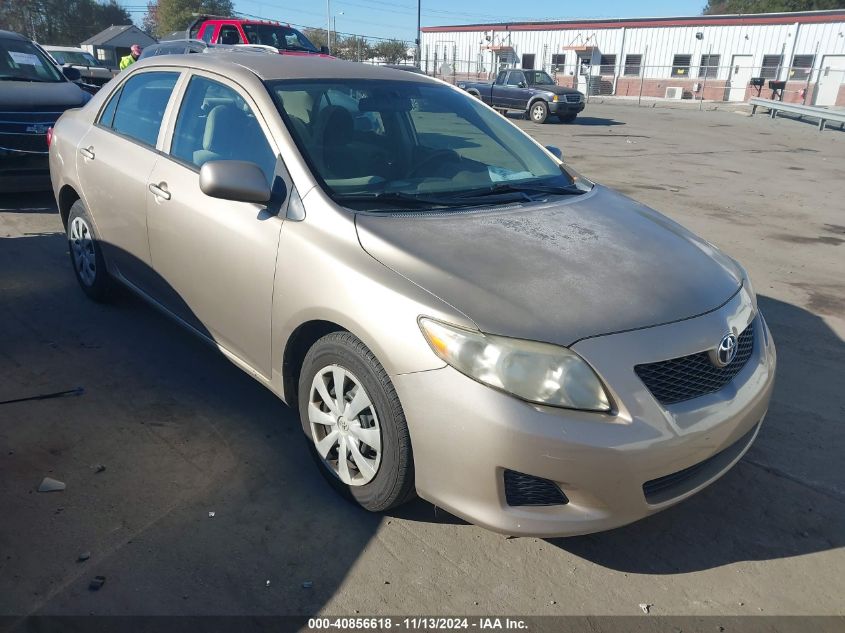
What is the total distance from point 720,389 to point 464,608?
1.24m

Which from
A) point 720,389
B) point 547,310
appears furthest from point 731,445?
point 547,310

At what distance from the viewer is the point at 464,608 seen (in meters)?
2.36

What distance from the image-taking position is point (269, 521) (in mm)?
2738

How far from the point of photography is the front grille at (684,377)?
2.29 m

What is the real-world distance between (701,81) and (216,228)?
1736 inches

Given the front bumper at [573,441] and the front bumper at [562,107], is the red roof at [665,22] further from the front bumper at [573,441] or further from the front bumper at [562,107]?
the front bumper at [573,441]

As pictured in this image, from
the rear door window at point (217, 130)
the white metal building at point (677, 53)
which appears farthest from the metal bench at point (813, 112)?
the rear door window at point (217, 130)

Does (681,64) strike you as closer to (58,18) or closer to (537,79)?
(537,79)

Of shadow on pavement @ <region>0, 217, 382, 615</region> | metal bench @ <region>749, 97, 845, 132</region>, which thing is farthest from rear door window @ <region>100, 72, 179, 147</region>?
metal bench @ <region>749, 97, 845, 132</region>

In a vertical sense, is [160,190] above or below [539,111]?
above

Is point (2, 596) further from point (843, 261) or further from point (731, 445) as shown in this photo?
point (843, 261)

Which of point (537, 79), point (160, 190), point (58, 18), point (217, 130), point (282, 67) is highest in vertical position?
point (58, 18)

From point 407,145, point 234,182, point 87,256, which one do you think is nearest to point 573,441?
point 234,182

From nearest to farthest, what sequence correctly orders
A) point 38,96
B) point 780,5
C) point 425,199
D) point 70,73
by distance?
point 425,199 → point 38,96 → point 70,73 → point 780,5
